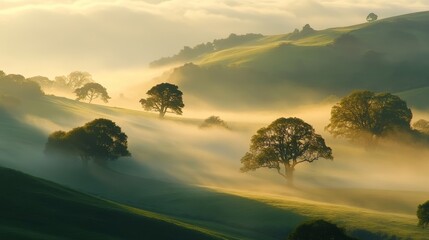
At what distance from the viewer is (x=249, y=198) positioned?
87750mm

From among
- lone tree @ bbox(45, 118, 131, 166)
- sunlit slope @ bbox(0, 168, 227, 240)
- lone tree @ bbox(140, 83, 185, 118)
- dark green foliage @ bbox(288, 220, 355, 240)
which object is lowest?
sunlit slope @ bbox(0, 168, 227, 240)

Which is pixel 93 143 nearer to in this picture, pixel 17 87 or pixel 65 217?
pixel 65 217

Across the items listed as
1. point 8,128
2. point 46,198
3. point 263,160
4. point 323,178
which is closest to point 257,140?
point 263,160

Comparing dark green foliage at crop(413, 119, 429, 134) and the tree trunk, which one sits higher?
dark green foliage at crop(413, 119, 429, 134)

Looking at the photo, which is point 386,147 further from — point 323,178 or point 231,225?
point 231,225

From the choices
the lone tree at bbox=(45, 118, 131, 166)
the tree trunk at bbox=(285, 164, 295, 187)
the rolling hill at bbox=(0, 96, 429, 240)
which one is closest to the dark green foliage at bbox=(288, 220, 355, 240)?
the rolling hill at bbox=(0, 96, 429, 240)

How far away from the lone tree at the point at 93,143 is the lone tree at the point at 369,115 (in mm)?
44729

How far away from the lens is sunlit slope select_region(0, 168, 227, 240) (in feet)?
164

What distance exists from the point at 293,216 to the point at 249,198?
1147cm

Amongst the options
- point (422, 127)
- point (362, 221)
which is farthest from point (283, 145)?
point (422, 127)

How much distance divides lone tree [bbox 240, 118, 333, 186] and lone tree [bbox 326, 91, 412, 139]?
81.2ft

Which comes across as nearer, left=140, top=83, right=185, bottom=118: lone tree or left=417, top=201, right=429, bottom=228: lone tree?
left=417, top=201, right=429, bottom=228: lone tree

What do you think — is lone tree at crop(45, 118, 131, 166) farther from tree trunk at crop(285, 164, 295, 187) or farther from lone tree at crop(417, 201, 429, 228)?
lone tree at crop(417, 201, 429, 228)

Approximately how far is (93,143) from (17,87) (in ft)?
199
